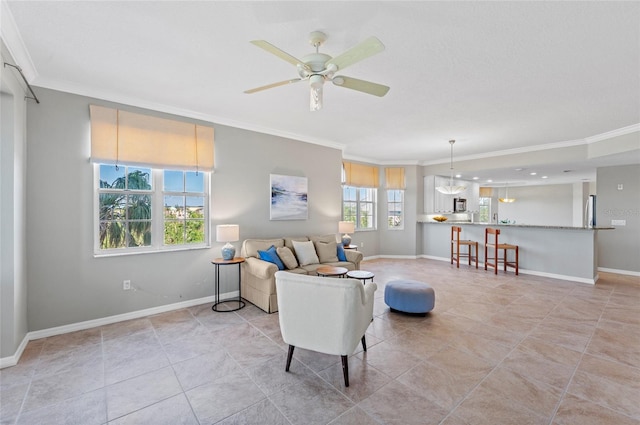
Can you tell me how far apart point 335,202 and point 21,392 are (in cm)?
494

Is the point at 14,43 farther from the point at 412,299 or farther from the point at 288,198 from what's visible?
the point at 412,299

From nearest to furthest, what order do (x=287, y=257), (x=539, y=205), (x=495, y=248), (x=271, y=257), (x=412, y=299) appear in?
(x=412, y=299), (x=271, y=257), (x=287, y=257), (x=495, y=248), (x=539, y=205)

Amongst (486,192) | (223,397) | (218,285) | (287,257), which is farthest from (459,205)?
(223,397)

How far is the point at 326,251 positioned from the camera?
5004mm

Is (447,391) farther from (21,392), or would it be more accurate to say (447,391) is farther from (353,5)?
(21,392)

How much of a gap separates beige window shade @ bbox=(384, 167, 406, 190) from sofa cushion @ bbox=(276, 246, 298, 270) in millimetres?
4475

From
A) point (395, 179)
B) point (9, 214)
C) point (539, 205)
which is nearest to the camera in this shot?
point (9, 214)

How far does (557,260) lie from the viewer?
224 inches

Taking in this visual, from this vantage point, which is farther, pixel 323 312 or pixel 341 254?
pixel 341 254

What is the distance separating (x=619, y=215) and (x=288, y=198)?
7.27 meters

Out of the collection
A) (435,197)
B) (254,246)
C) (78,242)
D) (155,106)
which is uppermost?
(155,106)

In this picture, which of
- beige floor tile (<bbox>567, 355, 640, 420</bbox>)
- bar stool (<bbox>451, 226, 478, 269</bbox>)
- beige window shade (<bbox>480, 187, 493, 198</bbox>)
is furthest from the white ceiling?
beige window shade (<bbox>480, 187, 493, 198</bbox>)

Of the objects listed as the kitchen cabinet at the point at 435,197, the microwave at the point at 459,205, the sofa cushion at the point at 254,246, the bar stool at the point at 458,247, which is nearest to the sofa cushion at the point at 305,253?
the sofa cushion at the point at 254,246

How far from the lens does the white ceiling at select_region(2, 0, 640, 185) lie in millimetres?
2062
